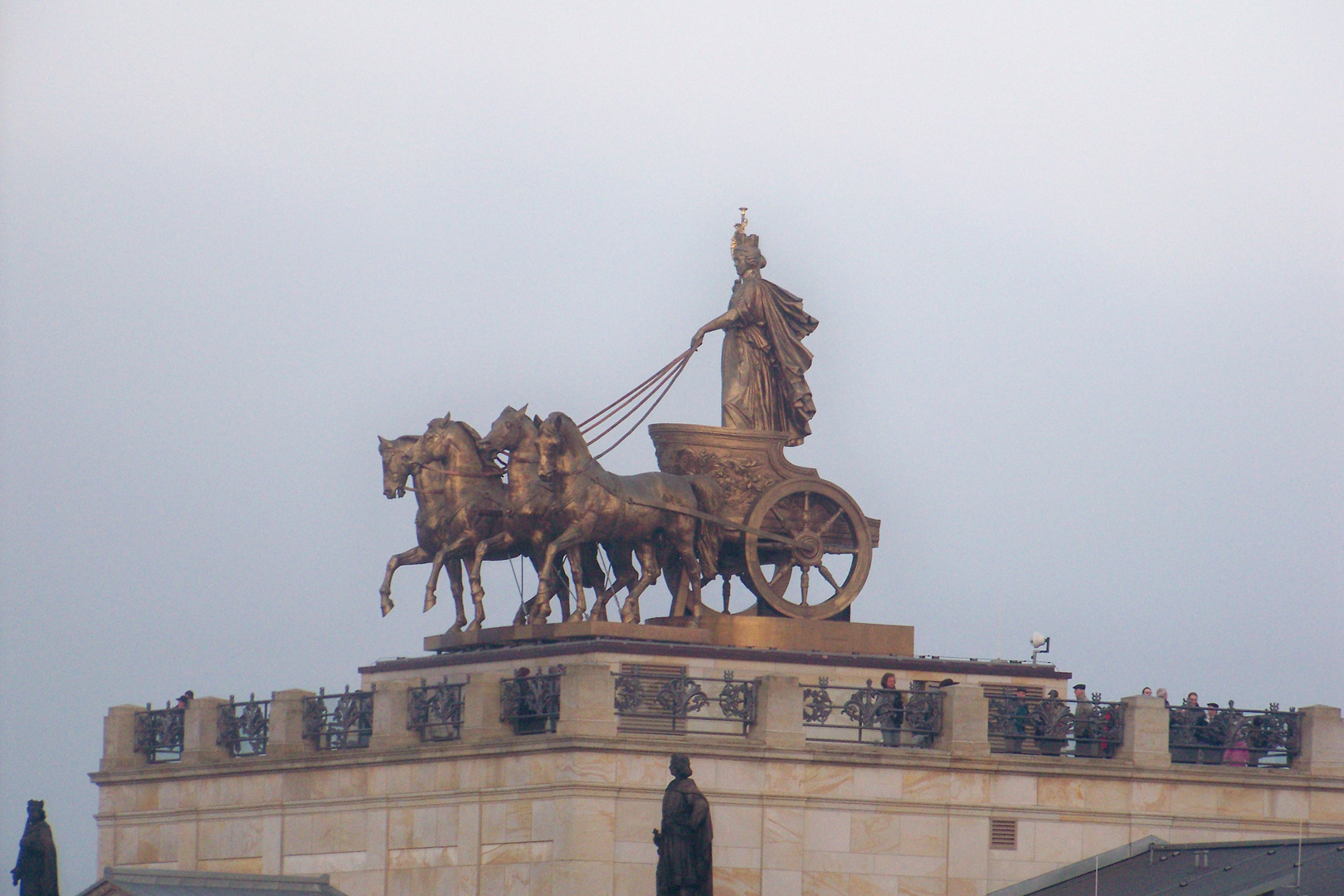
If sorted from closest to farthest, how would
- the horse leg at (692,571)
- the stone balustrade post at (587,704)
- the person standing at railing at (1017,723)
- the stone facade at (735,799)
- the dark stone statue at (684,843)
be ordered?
the dark stone statue at (684,843) → the stone balustrade post at (587,704) → the stone facade at (735,799) → the person standing at railing at (1017,723) → the horse leg at (692,571)

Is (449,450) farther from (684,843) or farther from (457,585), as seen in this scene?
(684,843)

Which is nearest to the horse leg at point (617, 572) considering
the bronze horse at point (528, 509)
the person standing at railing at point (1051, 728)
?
the bronze horse at point (528, 509)

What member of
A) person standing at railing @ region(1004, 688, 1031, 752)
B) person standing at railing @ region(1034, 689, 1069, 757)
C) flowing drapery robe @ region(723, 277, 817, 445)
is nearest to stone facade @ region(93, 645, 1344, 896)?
person standing at railing @ region(1034, 689, 1069, 757)

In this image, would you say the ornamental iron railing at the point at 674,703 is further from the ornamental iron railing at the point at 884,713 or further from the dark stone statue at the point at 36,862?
the dark stone statue at the point at 36,862

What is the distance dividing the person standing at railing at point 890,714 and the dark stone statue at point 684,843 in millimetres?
4396

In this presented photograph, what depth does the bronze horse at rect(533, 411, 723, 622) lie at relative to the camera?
4838 centimetres

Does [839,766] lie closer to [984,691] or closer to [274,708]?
[984,691]

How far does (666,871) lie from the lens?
4216 centimetres

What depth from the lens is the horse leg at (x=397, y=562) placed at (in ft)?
164

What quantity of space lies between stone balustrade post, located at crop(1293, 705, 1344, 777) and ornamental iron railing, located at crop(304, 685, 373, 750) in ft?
43.6

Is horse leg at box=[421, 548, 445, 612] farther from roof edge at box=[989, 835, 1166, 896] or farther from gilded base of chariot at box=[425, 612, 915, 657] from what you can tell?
roof edge at box=[989, 835, 1166, 896]

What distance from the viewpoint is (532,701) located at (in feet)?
149

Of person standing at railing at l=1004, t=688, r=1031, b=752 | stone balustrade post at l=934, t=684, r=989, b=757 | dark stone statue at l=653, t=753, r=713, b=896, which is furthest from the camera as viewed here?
person standing at railing at l=1004, t=688, r=1031, b=752

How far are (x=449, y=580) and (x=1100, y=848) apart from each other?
35.8 ft
